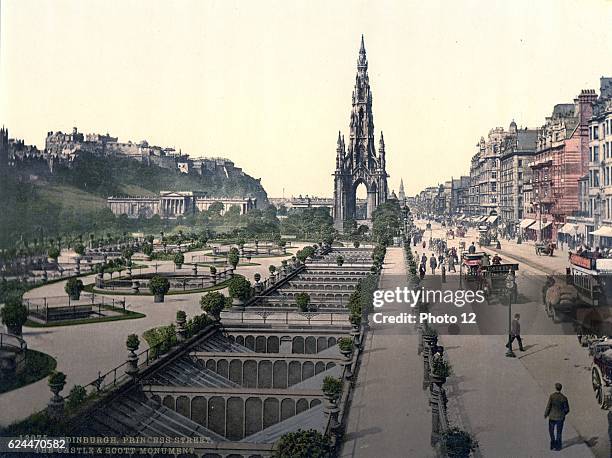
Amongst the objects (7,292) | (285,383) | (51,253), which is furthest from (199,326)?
(51,253)

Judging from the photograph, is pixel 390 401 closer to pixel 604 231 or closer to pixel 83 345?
pixel 604 231

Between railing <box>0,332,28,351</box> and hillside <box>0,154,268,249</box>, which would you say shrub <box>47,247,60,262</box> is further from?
railing <box>0,332,28,351</box>

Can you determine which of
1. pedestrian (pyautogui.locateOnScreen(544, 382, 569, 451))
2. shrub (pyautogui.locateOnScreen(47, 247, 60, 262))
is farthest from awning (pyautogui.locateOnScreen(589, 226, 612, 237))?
shrub (pyautogui.locateOnScreen(47, 247, 60, 262))

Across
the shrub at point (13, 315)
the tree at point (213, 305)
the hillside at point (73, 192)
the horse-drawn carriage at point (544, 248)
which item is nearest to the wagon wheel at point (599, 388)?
the horse-drawn carriage at point (544, 248)

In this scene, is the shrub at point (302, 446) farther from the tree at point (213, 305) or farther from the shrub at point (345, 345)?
the tree at point (213, 305)

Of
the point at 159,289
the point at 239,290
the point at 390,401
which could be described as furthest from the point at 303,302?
the point at 390,401

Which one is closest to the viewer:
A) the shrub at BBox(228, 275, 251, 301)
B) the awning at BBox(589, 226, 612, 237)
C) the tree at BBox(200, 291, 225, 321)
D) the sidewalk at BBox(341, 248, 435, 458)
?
the sidewalk at BBox(341, 248, 435, 458)
